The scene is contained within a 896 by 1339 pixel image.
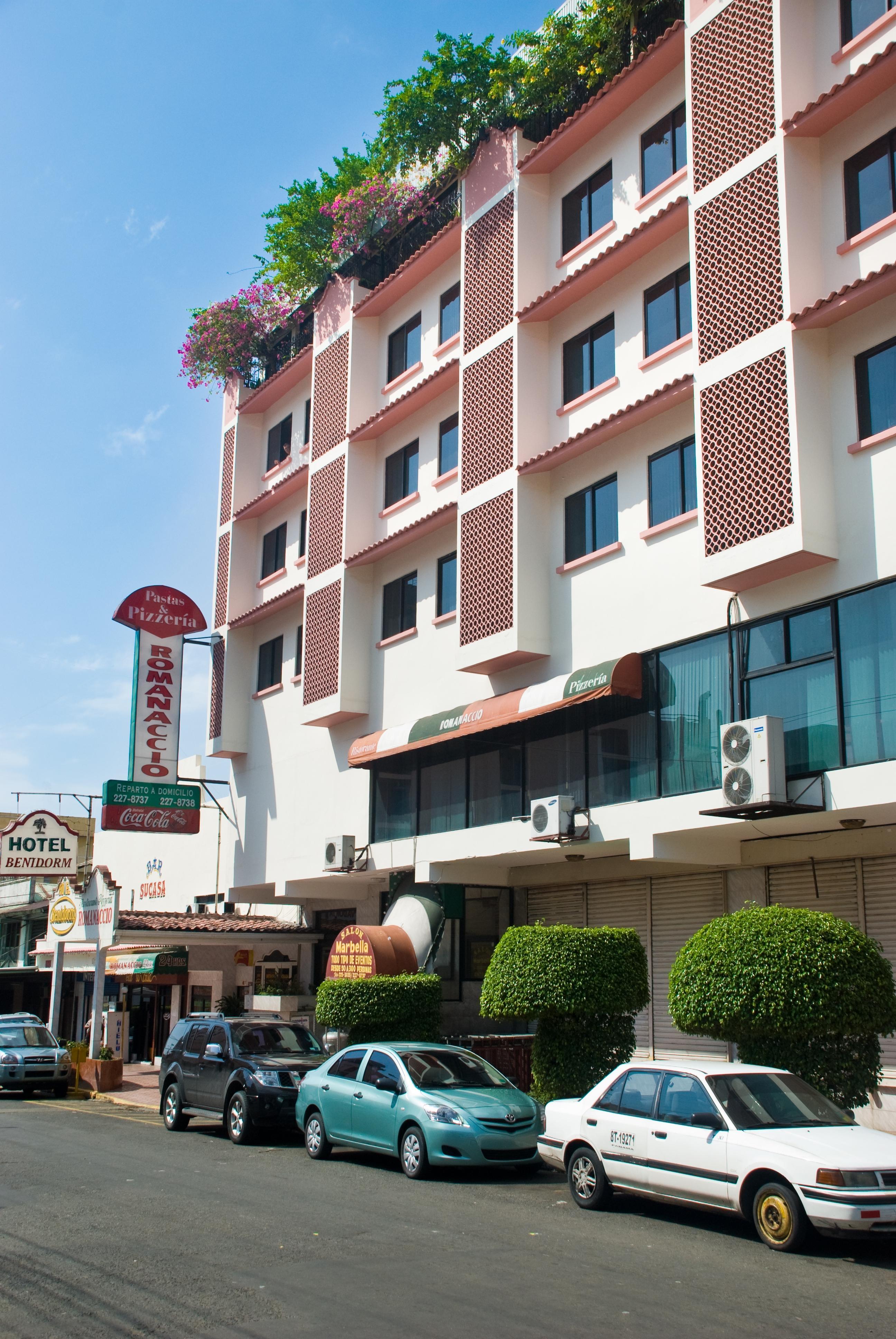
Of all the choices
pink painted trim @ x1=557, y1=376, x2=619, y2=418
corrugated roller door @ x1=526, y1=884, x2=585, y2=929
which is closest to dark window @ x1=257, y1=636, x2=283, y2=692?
corrugated roller door @ x1=526, y1=884, x2=585, y2=929

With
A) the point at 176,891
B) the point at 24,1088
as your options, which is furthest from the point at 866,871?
the point at 176,891

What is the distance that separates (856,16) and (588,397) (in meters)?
6.76

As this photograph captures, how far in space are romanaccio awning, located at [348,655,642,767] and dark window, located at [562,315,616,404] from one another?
527cm

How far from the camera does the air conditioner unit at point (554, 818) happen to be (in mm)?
19016

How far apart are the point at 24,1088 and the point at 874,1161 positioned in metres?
21.1

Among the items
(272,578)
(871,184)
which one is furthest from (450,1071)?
(272,578)

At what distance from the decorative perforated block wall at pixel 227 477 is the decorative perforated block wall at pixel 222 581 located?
512 millimetres

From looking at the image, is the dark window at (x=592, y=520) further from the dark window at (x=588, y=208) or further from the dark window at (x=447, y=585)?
the dark window at (x=588, y=208)

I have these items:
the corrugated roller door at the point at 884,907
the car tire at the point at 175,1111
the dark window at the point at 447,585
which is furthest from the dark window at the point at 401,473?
the corrugated roller door at the point at 884,907

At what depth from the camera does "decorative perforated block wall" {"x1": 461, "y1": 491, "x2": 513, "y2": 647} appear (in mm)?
21062

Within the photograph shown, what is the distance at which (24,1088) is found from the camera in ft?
84.8

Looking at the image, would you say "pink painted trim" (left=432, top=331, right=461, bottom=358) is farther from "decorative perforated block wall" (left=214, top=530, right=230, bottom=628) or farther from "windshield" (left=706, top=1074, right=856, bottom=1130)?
"windshield" (left=706, top=1074, right=856, bottom=1130)

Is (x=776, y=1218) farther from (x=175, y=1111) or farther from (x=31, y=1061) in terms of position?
(x=31, y=1061)

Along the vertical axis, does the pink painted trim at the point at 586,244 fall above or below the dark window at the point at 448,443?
above
